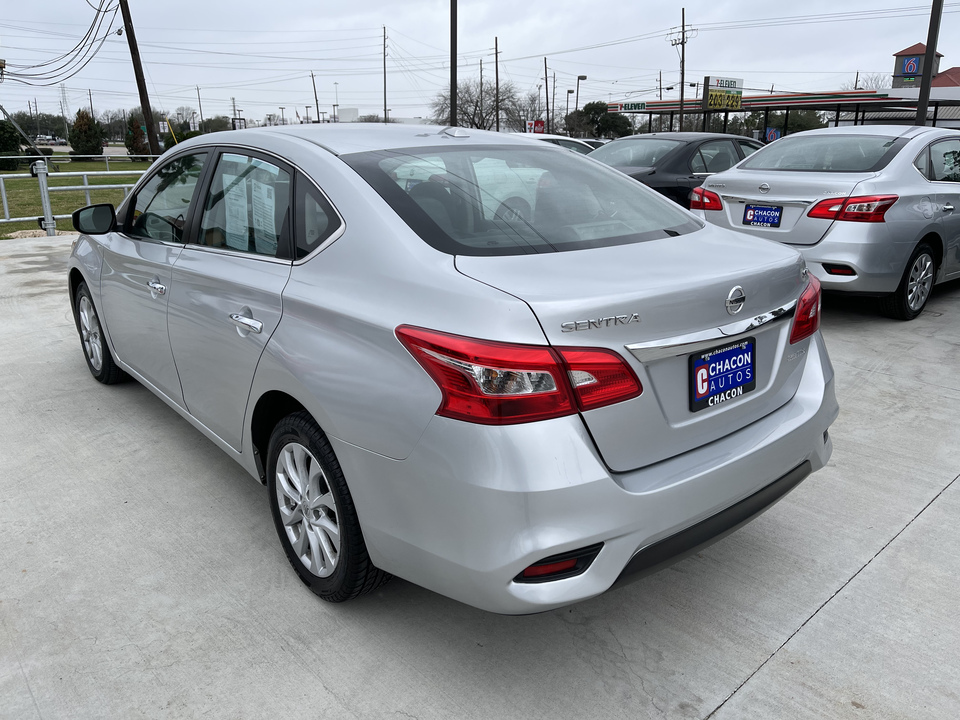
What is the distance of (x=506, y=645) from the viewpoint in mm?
2414

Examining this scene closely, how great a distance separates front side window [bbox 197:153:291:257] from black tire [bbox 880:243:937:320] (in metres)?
5.09

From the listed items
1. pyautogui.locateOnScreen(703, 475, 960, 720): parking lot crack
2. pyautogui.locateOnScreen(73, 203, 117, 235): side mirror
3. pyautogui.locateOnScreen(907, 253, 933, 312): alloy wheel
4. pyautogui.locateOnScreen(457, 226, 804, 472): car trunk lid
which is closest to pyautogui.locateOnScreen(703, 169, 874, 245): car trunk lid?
pyautogui.locateOnScreen(907, 253, 933, 312): alloy wheel

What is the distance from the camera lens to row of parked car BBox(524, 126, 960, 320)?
220 inches

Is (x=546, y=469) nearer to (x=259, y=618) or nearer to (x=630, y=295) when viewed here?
(x=630, y=295)

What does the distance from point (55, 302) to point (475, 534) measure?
686 cm

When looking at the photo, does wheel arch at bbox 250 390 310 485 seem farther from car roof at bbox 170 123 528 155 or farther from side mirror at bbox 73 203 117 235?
side mirror at bbox 73 203 117 235

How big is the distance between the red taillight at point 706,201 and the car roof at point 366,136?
11.5ft

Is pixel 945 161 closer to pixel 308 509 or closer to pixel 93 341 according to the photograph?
pixel 308 509

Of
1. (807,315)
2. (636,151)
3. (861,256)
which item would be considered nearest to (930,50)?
(636,151)

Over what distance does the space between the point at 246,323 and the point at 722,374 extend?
5.21 ft

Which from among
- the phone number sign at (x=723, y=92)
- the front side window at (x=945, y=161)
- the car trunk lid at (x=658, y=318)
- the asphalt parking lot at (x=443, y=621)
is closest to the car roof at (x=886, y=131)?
the front side window at (x=945, y=161)

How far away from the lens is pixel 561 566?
190 cm

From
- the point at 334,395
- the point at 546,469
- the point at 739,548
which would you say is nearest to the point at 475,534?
the point at 546,469

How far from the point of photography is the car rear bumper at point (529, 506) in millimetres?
1826
